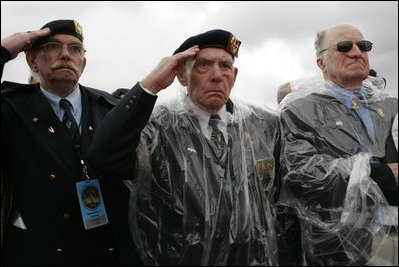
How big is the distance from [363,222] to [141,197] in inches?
48.8

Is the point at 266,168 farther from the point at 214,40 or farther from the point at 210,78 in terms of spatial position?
the point at 214,40

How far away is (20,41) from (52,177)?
32.6 inches

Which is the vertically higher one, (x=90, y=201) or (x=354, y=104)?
(x=354, y=104)

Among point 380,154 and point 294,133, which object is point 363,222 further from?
point 294,133

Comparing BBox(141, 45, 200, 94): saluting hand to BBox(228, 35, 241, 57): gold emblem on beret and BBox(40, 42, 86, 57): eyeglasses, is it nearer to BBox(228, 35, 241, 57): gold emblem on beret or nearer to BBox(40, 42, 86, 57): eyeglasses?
BBox(228, 35, 241, 57): gold emblem on beret

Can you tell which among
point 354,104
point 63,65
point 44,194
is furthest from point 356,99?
point 44,194

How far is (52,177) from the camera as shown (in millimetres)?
1974

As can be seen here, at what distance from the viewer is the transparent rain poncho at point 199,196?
71.6 inches

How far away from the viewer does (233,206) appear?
1.86 metres

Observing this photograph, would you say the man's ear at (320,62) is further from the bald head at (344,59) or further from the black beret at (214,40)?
the black beret at (214,40)

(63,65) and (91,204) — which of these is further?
(63,65)

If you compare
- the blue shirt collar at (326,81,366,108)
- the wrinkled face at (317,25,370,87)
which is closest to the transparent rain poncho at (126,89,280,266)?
the blue shirt collar at (326,81,366,108)

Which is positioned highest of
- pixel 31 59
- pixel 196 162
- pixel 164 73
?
pixel 31 59

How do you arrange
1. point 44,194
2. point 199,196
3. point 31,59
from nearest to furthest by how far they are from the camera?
1. point 199,196
2. point 44,194
3. point 31,59
